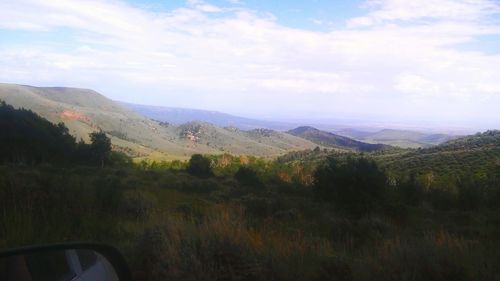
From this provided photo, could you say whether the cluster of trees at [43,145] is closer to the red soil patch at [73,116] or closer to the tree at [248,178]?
the tree at [248,178]

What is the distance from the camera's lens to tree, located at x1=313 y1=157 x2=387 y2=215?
19234mm

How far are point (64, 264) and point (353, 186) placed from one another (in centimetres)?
1899

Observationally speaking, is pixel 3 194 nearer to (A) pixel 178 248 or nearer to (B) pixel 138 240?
(B) pixel 138 240

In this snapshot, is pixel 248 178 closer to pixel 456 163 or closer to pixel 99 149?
pixel 99 149

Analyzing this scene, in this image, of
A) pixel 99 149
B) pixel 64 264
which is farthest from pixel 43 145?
pixel 64 264

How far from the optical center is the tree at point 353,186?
19.2 meters

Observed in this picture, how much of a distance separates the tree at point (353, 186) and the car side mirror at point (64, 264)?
16683mm

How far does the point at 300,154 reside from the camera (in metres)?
113

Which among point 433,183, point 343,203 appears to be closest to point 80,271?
point 343,203

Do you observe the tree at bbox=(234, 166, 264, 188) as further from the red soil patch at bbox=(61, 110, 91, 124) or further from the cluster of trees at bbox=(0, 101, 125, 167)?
the red soil patch at bbox=(61, 110, 91, 124)

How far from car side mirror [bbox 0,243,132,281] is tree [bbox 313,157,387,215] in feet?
54.7

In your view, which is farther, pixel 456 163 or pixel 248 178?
pixel 456 163

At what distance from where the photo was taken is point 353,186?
2033 centimetres

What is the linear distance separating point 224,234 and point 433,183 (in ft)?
115
